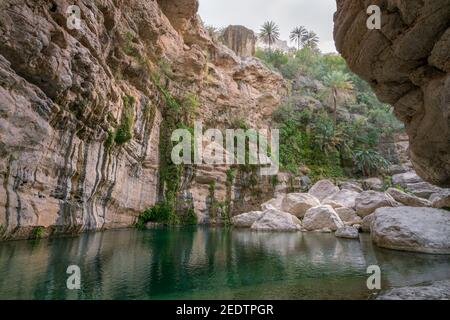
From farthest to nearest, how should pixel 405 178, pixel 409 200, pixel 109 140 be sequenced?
1. pixel 405 178
2. pixel 409 200
3. pixel 109 140

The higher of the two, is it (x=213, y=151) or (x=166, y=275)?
(x=213, y=151)

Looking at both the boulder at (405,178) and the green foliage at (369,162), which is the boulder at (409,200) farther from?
the green foliage at (369,162)

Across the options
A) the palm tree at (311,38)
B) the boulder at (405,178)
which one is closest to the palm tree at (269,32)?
the palm tree at (311,38)

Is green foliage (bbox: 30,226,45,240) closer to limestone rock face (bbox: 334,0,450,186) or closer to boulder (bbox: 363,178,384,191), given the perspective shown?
limestone rock face (bbox: 334,0,450,186)

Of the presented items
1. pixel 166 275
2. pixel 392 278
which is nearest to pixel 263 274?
pixel 166 275

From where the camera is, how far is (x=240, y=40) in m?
45.0

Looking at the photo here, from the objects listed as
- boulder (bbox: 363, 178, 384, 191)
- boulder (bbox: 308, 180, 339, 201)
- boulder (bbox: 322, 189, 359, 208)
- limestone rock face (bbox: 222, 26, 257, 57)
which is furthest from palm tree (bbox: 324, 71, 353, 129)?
boulder (bbox: 322, 189, 359, 208)

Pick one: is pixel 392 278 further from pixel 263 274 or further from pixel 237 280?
pixel 237 280

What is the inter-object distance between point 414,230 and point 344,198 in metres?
13.1

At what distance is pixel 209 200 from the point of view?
25.4 m

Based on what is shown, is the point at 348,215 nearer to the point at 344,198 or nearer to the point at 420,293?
the point at 344,198

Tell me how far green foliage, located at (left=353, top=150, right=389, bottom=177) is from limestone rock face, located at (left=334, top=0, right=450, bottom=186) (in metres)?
24.1

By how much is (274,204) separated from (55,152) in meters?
18.3

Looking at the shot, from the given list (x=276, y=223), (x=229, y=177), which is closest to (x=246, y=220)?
(x=276, y=223)
